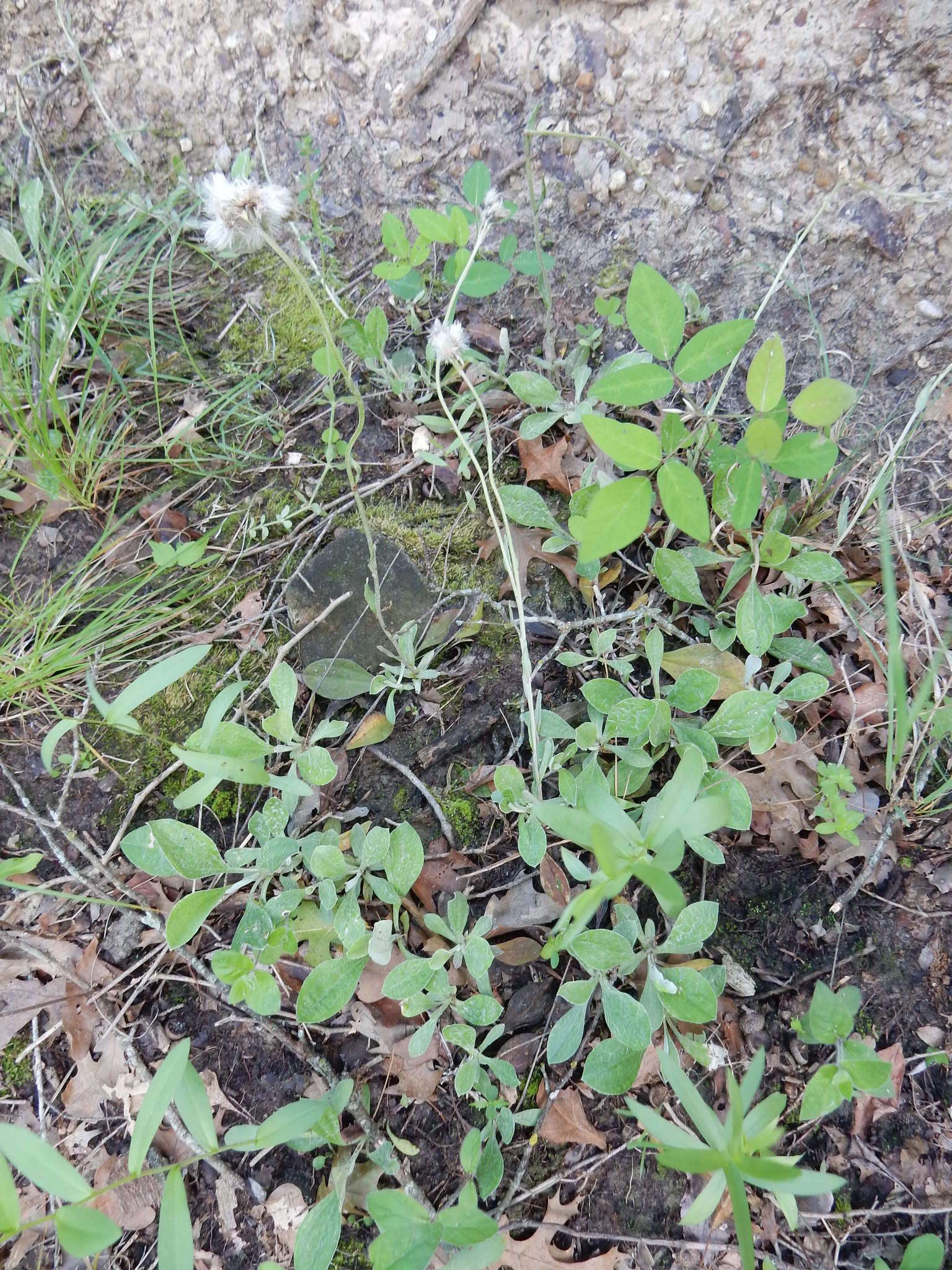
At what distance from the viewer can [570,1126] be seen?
1539 millimetres

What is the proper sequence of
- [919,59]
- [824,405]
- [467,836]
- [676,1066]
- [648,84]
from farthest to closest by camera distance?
[648,84] < [919,59] < [467,836] < [824,405] < [676,1066]

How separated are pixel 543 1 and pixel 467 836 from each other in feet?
8.81

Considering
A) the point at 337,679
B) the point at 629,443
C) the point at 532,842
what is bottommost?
the point at 532,842

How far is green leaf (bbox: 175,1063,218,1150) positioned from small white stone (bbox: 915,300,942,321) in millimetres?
2686

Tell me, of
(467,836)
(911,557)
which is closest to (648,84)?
(911,557)

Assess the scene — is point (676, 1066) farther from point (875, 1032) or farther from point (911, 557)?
point (911, 557)

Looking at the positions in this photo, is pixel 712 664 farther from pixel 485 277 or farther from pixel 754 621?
pixel 485 277

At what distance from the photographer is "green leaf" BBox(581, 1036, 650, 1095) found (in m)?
1.41

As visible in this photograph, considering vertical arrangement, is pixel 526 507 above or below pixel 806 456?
below

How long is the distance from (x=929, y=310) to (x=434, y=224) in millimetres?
1510

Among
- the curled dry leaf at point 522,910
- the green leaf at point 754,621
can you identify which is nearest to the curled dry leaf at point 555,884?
the curled dry leaf at point 522,910

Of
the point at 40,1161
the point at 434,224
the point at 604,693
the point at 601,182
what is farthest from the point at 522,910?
the point at 601,182

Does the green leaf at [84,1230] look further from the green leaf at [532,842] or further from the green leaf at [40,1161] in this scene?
the green leaf at [532,842]

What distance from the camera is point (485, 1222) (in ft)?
4.20
